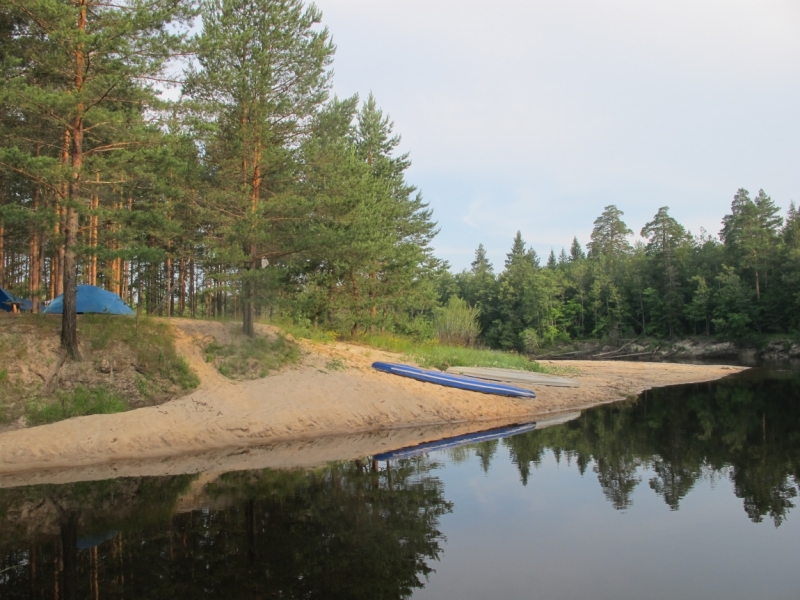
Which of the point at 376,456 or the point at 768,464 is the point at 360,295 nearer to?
the point at 376,456

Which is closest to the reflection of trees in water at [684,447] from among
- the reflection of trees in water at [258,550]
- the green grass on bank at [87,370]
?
the reflection of trees in water at [258,550]

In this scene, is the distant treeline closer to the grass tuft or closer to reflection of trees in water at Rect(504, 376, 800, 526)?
reflection of trees in water at Rect(504, 376, 800, 526)

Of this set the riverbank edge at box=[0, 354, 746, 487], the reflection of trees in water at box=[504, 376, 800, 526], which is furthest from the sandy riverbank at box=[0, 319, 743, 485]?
the reflection of trees in water at box=[504, 376, 800, 526]

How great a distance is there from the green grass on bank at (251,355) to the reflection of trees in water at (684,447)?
7.11 metres

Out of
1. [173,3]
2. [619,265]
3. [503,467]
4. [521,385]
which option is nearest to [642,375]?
[521,385]

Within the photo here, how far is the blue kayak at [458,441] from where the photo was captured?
39.5ft

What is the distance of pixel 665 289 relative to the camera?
67438mm

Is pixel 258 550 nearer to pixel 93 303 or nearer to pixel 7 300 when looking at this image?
pixel 93 303

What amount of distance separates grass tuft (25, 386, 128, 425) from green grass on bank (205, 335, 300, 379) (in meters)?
3.02

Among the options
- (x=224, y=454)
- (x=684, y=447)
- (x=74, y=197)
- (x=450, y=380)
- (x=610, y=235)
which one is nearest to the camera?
(x=224, y=454)

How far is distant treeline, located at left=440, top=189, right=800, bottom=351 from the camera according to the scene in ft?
189

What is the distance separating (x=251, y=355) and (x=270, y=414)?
328cm

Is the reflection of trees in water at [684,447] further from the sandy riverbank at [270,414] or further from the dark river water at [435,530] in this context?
the sandy riverbank at [270,414]

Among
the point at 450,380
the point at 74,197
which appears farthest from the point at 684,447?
the point at 74,197
